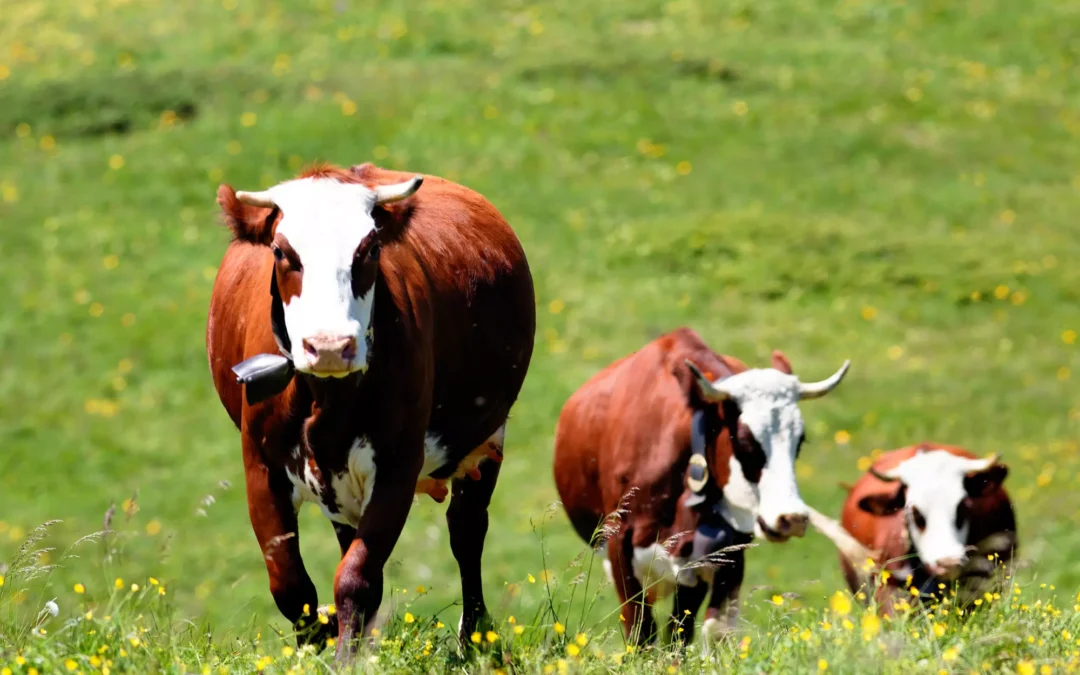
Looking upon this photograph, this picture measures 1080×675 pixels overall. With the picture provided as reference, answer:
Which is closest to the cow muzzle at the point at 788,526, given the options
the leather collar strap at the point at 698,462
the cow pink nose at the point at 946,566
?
the leather collar strap at the point at 698,462

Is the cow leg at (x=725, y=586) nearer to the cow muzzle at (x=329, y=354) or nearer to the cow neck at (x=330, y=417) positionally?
the cow neck at (x=330, y=417)

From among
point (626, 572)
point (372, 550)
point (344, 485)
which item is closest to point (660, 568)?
point (626, 572)

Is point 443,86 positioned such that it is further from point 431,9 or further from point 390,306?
point 390,306

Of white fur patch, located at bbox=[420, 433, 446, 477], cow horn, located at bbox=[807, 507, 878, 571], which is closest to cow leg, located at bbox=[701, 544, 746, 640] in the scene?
cow horn, located at bbox=[807, 507, 878, 571]

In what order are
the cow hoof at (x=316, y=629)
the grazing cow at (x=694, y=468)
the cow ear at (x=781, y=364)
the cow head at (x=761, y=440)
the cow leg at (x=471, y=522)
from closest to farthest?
the cow hoof at (x=316, y=629) → the cow leg at (x=471, y=522) → the cow head at (x=761, y=440) → the grazing cow at (x=694, y=468) → the cow ear at (x=781, y=364)

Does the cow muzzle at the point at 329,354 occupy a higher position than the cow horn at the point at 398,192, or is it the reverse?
the cow horn at the point at 398,192

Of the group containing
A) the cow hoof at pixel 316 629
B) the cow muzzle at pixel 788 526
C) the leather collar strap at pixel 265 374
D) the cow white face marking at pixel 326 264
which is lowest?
the cow muzzle at pixel 788 526

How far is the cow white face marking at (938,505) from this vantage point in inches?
377

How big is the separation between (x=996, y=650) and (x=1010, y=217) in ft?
62.7

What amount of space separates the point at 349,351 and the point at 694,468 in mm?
4087

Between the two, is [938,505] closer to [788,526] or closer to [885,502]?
[885,502]

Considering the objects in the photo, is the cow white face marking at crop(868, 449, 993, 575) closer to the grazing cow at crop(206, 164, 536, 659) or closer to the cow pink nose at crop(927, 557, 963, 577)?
the cow pink nose at crop(927, 557, 963, 577)

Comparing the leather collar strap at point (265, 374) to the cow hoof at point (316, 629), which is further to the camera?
the cow hoof at point (316, 629)

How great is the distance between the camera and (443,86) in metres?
26.1
